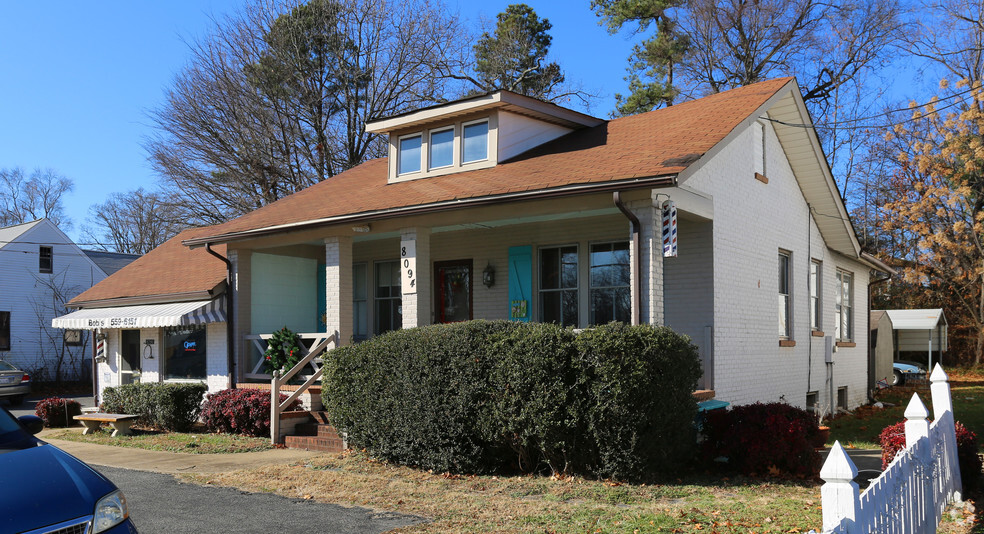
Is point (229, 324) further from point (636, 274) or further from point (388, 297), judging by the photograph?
point (636, 274)

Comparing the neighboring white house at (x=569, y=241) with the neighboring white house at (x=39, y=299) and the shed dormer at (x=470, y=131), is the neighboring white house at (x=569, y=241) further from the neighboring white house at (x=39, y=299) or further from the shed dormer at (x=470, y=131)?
the neighboring white house at (x=39, y=299)

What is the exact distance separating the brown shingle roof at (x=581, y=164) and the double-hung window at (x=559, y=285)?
1.77 metres

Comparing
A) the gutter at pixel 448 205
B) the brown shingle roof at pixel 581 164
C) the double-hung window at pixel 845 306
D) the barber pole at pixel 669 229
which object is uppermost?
the brown shingle roof at pixel 581 164

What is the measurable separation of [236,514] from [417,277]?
19.4 feet

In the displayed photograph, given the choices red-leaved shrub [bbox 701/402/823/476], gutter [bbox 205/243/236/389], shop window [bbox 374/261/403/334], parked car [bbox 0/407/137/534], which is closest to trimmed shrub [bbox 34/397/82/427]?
gutter [bbox 205/243/236/389]

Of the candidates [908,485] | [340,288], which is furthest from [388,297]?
[908,485]

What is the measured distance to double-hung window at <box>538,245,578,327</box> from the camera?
559 inches

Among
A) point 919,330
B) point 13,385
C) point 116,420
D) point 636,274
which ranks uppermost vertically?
point 636,274

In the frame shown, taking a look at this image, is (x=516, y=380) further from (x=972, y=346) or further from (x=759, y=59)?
(x=972, y=346)

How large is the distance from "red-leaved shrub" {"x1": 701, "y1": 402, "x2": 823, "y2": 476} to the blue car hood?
7.37 metres

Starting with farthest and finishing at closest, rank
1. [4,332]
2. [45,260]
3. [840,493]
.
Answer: [45,260] < [4,332] < [840,493]

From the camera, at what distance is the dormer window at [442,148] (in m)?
15.3

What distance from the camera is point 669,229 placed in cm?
1080

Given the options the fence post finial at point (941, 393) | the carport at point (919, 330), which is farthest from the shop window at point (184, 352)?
the carport at point (919, 330)
